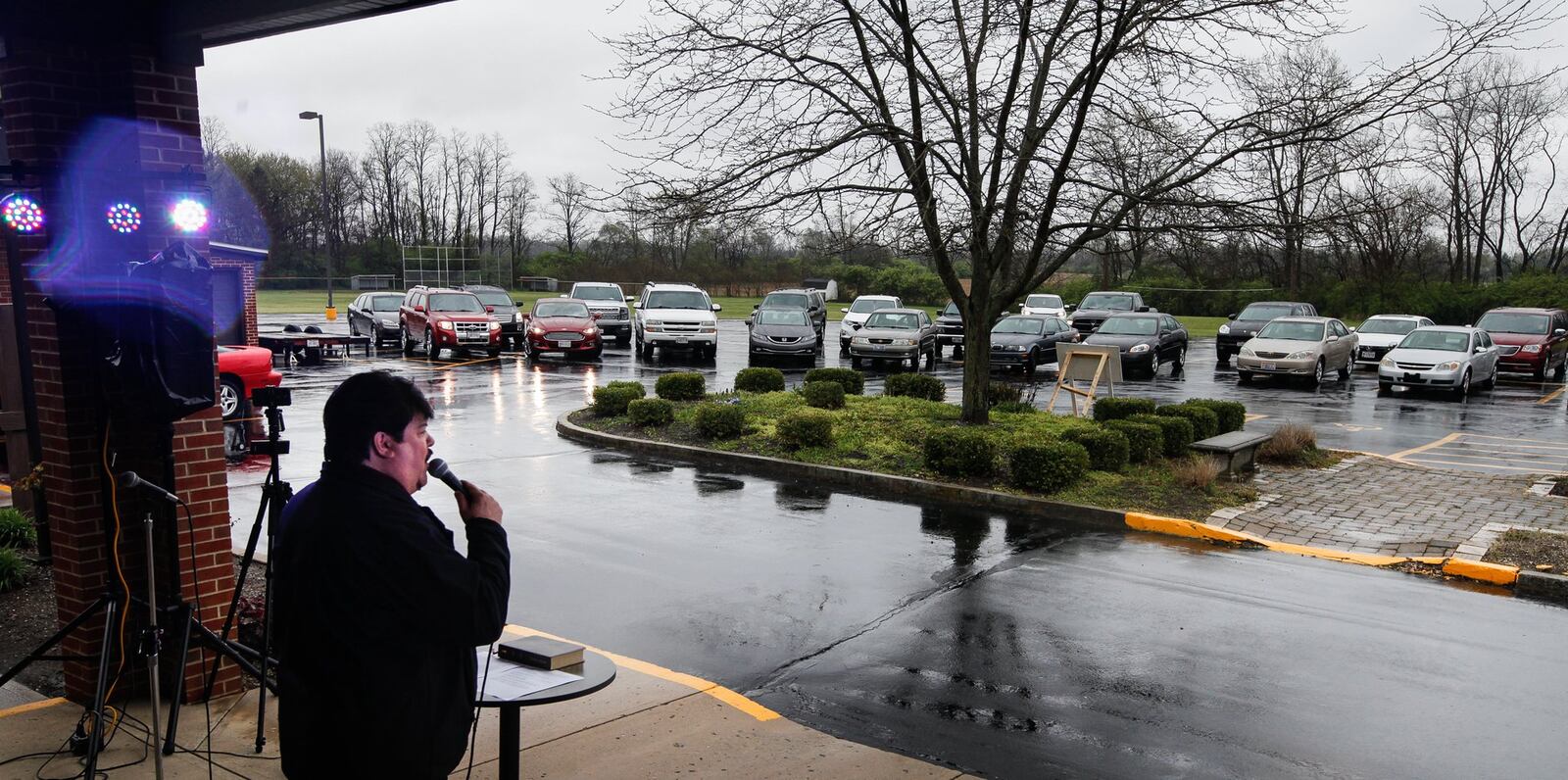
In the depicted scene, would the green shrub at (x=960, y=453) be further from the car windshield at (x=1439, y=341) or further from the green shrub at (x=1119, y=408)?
the car windshield at (x=1439, y=341)

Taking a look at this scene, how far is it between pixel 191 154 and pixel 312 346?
22.7 meters

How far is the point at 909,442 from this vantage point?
13.1 meters

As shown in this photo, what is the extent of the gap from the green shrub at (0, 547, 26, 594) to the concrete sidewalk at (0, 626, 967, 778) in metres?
2.22

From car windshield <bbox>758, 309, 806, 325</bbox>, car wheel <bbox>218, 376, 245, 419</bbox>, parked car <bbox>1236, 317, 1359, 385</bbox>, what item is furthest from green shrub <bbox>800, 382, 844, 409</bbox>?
parked car <bbox>1236, 317, 1359, 385</bbox>

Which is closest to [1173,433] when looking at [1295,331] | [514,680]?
[514,680]

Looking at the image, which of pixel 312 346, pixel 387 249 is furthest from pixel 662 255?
pixel 312 346

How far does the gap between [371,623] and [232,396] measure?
525 inches

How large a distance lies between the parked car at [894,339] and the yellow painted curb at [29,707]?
22.1m

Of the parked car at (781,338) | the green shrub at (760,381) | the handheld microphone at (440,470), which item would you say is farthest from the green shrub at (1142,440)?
the parked car at (781,338)

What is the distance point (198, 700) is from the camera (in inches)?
200

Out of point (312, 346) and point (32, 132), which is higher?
point (32, 132)

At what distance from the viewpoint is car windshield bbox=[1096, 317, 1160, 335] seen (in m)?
27.0

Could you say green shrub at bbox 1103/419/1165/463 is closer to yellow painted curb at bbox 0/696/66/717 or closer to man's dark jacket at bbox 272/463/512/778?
yellow painted curb at bbox 0/696/66/717

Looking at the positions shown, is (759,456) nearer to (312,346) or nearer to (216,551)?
(216,551)
